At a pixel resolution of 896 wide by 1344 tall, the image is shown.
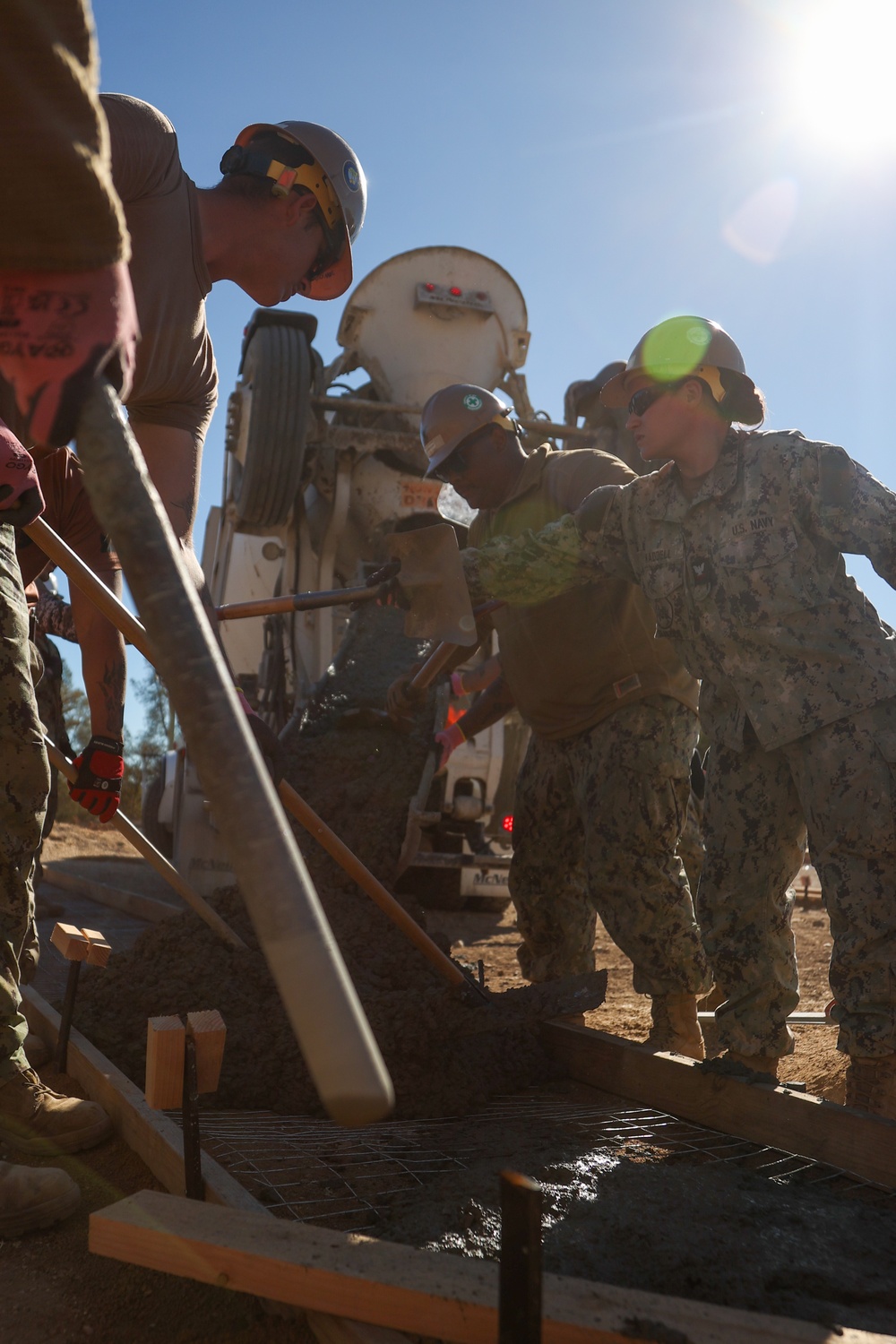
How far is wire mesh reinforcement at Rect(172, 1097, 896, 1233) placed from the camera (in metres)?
2.01

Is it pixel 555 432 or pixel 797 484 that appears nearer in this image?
pixel 797 484

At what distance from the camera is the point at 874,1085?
2400 mm

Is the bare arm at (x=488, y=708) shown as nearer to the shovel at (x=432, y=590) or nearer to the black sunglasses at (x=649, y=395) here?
the shovel at (x=432, y=590)

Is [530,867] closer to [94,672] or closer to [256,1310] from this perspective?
[94,672]

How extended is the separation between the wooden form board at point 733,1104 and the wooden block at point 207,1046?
116 cm

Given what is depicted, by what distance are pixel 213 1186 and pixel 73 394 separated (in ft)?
4.65

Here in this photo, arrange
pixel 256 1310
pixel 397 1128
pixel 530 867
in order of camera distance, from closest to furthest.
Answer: pixel 256 1310 → pixel 397 1128 → pixel 530 867

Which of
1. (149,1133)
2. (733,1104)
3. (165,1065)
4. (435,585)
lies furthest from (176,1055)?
(435,585)

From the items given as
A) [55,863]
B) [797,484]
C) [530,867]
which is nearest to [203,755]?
[797,484]

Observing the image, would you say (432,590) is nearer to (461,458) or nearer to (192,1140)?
(461,458)

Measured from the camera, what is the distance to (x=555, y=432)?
→ 7.43 meters

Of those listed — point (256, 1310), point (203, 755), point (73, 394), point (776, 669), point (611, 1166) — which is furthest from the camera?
point (776, 669)

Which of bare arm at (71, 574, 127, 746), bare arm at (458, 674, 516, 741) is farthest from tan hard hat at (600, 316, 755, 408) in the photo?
bare arm at (71, 574, 127, 746)

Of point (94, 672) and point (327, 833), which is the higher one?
point (94, 672)
